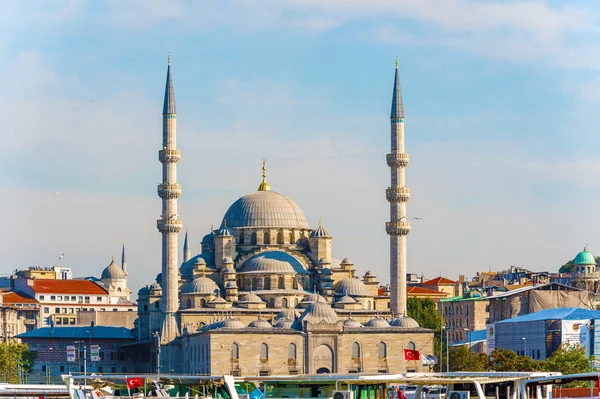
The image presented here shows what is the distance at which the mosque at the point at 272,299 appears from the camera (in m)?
88.2

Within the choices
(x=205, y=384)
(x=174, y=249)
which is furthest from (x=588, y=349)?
(x=205, y=384)

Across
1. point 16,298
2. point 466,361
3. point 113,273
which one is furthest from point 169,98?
point 113,273

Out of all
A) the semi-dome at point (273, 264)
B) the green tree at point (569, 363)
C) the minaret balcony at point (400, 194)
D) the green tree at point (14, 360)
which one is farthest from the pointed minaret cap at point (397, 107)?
the green tree at point (14, 360)

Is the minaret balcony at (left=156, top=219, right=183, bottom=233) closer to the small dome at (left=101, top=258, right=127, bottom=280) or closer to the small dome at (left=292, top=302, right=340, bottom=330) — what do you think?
the small dome at (left=292, top=302, right=340, bottom=330)

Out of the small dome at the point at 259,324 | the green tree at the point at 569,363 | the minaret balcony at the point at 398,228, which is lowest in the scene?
the green tree at the point at 569,363

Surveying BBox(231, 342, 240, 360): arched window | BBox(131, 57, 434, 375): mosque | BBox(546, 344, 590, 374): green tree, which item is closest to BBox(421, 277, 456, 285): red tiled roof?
BBox(131, 57, 434, 375): mosque

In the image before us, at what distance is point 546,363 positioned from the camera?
76375mm

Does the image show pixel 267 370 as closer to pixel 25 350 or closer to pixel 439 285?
pixel 25 350

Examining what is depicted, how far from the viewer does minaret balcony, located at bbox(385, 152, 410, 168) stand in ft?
303

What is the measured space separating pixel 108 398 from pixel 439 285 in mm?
101774

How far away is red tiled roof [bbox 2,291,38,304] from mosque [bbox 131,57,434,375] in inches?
1338

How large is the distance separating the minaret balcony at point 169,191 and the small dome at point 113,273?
6721 cm

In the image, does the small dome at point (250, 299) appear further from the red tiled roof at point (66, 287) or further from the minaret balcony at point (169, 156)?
the red tiled roof at point (66, 287)

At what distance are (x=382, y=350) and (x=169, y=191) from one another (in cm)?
1456
